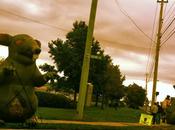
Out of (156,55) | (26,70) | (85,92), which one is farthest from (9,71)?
(156,55)

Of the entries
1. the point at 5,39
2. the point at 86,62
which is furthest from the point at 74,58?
the point at 5,39

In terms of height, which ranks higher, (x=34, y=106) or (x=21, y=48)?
Answer: (x=21, y=48)

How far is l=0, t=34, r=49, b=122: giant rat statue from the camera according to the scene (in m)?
8.23

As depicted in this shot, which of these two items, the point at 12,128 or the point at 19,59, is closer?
the point at 19,59

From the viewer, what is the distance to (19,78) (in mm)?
8508

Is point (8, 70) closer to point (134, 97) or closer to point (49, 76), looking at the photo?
point (49, 76)

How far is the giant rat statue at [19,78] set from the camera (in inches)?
324

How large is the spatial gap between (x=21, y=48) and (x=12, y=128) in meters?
4.28

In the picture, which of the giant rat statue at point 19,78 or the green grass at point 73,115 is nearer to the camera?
the giant rat statue at point 19,78

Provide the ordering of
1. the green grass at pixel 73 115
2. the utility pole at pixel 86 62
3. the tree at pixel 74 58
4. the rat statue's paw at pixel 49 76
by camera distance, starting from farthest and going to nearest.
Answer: the tree at pixel 74 58 < the utility pole at pixel 86 62 < the green grass at pixel 73 115 < the rat statue's paw at pixel 49 76

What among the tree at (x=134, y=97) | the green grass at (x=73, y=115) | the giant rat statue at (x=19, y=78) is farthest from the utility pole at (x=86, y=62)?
the tree at (x=134, y=97)

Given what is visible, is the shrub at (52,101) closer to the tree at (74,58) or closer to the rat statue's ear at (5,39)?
the tree at (74,58)

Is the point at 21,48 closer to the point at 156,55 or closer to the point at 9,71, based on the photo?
the point at 9,71

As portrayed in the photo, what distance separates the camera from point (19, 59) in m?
8.67
